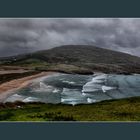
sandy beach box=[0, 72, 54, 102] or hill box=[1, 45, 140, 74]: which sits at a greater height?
hill box=[1, 45, 140, 74]

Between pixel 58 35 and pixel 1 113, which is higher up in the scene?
pixel 58 35

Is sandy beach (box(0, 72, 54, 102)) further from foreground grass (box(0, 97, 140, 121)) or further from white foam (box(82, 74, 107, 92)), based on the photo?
white foam (box(82, 74, 107, 92))

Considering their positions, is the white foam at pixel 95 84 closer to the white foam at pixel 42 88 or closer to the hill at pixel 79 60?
the hill at pixel 79 60

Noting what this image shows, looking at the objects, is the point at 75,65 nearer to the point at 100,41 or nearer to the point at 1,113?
the point at 100,41

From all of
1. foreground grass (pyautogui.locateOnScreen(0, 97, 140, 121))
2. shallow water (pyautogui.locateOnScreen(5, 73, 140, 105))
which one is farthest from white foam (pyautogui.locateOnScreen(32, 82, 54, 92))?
foreground grass (pyautogui.locateOnScreen(0, 97, 140, 121))

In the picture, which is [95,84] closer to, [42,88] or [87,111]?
[87,111]

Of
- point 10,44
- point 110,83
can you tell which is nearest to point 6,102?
point 10,44
